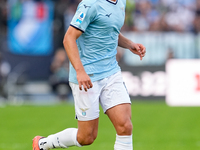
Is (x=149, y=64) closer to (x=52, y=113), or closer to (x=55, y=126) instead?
(x=52, y=113)

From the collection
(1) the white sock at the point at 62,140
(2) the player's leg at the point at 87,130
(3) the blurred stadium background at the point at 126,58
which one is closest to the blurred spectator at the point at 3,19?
(3) the blurred stadium background at the point at 126,58

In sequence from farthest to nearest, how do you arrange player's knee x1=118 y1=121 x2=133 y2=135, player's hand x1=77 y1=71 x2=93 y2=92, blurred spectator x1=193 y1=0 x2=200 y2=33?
blurred spectator x1=193 y1=0 x2=200 y2=33
player's knee x1=118 y1=121 x2=133 y2=135
player's hand x1=77 y1=71 x2=93 y2=92

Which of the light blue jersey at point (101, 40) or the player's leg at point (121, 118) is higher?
the light blue jersey at point (101, 40)

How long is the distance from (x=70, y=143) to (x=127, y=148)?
0.68 m

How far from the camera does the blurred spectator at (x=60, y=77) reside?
15.6 metres

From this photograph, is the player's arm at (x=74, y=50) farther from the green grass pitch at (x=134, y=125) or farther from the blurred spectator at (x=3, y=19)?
the blurred spectator at (x=3, y=19)

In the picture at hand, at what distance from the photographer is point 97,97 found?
17.0 ft

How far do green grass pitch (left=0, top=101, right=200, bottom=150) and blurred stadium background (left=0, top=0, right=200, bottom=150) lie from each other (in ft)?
0.18

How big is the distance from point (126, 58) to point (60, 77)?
2282 mm

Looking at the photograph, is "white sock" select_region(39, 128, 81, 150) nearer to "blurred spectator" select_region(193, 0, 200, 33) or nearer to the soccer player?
Answer: the soccer player

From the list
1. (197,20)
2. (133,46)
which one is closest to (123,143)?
(133,46)

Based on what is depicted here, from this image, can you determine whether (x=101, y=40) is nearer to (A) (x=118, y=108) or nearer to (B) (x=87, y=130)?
(A) (x=118, y=108)

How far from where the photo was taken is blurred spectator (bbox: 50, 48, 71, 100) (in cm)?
1562

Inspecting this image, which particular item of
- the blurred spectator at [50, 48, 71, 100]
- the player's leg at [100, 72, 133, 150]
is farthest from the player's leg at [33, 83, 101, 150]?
the blurred spectator at [50, 48, 71, 100]
